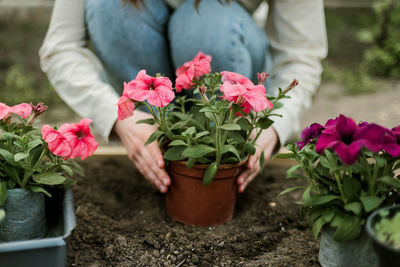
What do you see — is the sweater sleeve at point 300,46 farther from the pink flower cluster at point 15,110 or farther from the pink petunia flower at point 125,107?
the pink flower cluster at point 15,110

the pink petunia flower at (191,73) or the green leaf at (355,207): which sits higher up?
the pink petunia flower at (191,73)

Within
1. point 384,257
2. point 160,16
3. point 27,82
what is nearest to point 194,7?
point 160,16

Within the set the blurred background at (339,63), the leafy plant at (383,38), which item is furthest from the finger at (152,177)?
the leafy plant at (383,38)

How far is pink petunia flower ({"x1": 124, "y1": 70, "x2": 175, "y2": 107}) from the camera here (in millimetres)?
1235

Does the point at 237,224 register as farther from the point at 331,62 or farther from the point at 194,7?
the point at 331,62

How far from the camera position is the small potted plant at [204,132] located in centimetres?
126

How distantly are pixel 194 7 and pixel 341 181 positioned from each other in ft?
2.94

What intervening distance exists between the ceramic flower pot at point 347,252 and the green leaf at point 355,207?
89 millimetres

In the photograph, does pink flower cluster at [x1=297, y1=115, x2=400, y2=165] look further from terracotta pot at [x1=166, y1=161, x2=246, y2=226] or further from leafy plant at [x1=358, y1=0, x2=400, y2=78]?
leafy plant at [x1=358, y1=0, x2=400, y2=78]

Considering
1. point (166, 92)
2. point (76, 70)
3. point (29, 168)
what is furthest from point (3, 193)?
point (76, 70)

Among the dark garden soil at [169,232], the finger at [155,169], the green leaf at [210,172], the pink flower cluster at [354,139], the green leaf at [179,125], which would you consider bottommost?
the dark garden soil at [169,232]

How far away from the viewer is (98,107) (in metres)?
1.73

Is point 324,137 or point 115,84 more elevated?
point 324,137

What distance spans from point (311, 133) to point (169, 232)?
55cm
